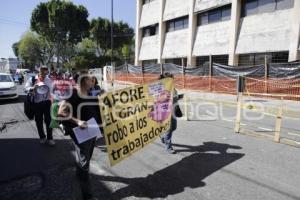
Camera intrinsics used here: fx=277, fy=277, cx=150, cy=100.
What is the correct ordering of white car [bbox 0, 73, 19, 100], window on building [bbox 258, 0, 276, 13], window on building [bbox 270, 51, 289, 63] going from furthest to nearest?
window on building [bbox 258, 0, 276, 13] → window on building [bbox 270, 51, 289, 63] → white car [bbox 0, 73, 19, 100]

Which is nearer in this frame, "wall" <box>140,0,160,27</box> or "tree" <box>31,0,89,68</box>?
"wall" <box>140,0,160,27</box>

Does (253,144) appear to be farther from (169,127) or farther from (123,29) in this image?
(123,29)

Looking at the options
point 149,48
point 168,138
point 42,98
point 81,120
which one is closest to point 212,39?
point 149,48

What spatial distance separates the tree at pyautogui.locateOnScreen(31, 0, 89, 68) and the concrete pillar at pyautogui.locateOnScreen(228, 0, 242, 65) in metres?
31.0

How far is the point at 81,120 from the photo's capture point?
3709mm

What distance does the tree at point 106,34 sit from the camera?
5169 centimetres

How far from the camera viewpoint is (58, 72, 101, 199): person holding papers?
360 cm

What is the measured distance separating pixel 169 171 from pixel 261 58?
50.2ft

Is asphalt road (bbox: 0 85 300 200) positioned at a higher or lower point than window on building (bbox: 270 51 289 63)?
lower

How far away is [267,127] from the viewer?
8453 millimetres

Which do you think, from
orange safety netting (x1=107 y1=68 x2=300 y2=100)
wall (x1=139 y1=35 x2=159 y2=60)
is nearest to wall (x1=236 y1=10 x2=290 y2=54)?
orange safety netting (x1=107 y1=68 x2=300 y2=100)

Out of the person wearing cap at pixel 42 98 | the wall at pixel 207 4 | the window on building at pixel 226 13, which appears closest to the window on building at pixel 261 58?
the window on building at pixel 226 13

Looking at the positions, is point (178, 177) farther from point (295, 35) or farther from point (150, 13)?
point (150, 13)

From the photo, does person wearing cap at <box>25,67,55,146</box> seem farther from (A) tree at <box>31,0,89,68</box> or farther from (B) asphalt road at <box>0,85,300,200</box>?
(A) tree at <box>31,0,89,68</box>
